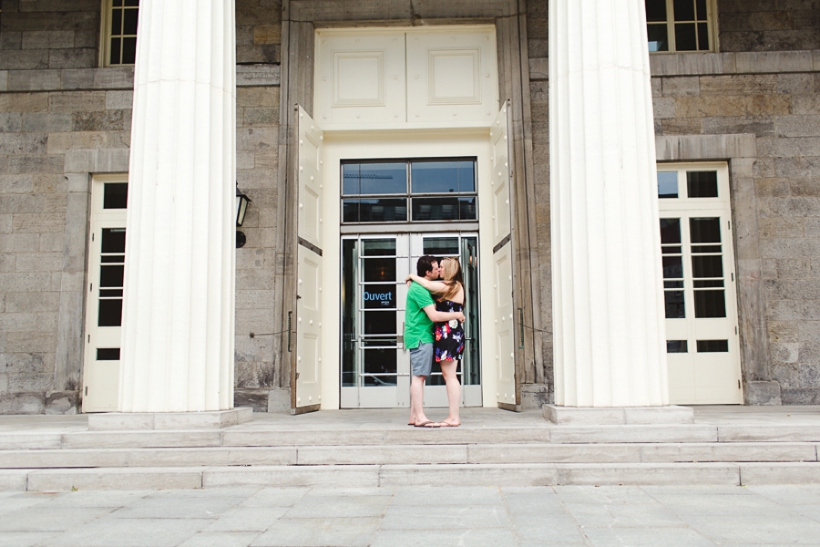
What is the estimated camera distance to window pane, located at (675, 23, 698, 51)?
10406mm

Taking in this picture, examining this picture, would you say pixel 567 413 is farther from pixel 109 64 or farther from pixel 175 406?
pixel 109 64

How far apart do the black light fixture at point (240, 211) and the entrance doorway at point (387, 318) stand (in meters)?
1.41

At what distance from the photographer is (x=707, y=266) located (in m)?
9.94

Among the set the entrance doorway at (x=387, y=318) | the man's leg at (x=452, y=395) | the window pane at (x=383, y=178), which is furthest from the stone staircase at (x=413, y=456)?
the window pane at (x=383, y=178)

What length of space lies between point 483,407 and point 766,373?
3522mm

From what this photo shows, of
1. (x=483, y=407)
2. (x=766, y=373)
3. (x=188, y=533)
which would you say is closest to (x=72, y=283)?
(x=483, y=407)

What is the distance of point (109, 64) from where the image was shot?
1045 cm

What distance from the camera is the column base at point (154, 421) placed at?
21.1 feet

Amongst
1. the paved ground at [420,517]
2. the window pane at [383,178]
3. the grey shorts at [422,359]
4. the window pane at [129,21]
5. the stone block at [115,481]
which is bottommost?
the paved ground at [420,517]

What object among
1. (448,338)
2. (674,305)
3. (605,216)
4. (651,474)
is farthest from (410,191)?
(651,474)

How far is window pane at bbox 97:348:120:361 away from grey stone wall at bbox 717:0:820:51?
8905 mm

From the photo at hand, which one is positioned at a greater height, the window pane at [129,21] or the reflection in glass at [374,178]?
the window pane at [129,21]

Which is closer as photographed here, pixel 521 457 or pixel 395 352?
pixel 521 457

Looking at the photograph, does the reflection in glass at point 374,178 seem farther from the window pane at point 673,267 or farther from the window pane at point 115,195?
the window pane at point 673,267
